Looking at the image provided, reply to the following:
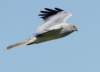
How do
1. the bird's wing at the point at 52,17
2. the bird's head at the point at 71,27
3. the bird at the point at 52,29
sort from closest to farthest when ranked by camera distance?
the bird at the point at 52,29
the bird's head at the point at 71,27
the bird's wing at the point at 52,17

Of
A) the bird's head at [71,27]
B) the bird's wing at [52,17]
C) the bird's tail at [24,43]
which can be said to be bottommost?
the bird's tail at [24,43]

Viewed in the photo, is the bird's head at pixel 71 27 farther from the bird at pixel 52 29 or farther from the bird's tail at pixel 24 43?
the bird's tail at pixel 24 43

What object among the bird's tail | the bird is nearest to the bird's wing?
the bird

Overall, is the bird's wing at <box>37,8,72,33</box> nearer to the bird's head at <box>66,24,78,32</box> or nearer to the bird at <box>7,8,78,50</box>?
the bird at <box>7,8,78,50</box>

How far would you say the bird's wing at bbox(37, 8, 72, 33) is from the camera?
13234 millimetres

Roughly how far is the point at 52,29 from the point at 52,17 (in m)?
2.97

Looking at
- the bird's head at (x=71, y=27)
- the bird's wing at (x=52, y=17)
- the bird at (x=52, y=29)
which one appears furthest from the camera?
the bird's wing at (x=52, y=17)

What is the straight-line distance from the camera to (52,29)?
475 inches

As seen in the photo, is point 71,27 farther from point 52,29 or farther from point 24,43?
point 24,43

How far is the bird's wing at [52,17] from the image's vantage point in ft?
43.4

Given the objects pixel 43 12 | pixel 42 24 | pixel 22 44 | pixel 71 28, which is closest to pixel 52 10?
pixel 43 12

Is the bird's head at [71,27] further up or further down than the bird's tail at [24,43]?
further up

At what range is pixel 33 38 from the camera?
1195 centimetres

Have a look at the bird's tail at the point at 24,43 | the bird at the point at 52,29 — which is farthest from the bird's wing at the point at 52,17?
the bird's tail at the point at 24,43
